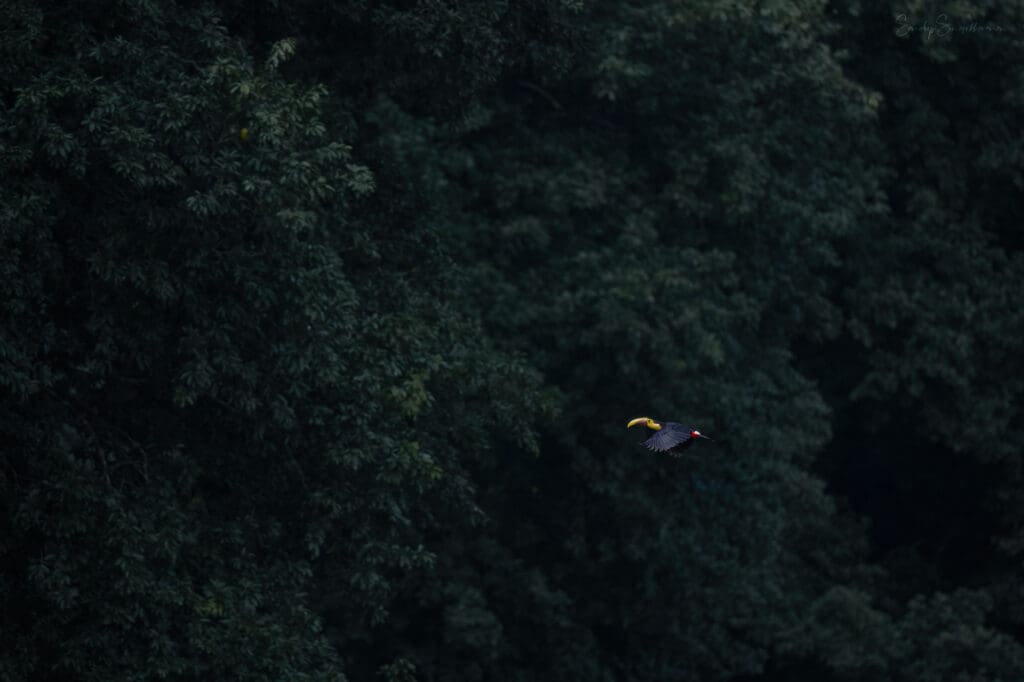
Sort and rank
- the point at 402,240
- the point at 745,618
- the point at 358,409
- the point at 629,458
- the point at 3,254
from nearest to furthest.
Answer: the point at 3,254 < the point at 358,409 < the point at 402,240 < the point at 629,458 < the point at 745,618

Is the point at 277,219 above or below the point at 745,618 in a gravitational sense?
above

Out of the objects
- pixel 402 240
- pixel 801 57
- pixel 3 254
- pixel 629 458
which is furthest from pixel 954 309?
pixel 3 254

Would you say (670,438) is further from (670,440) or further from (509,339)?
(509,339)

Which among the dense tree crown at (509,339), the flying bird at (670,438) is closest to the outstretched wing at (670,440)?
the flying bird at (670,438)

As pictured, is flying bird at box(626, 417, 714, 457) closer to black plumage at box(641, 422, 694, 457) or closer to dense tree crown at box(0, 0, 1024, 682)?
black plumage at box(641, 422, 694, 457)

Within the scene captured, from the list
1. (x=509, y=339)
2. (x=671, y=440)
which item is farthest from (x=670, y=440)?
(x=509, y=339)

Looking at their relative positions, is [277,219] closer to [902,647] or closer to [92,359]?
[92,359]
